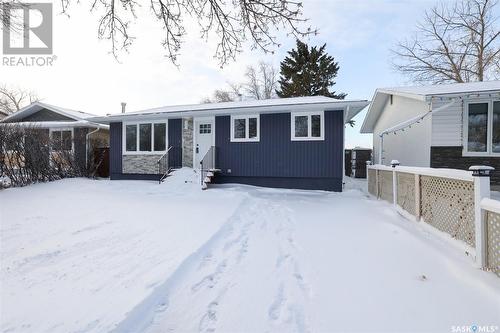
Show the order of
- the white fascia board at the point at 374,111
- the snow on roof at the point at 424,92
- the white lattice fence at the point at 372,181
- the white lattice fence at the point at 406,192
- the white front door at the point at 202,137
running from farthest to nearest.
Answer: the white fascia board at the point at 374,111, the white front door at the point at 202,137, the white lattice fence at the point at 372,181, the snow on roof at the point at 424,92, the white lattice fence at the point at 406,192

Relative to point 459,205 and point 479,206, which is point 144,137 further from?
point 479,206

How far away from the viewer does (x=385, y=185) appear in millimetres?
7910

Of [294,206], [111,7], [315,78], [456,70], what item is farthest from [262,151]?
[456,70]

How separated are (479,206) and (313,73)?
23.4m

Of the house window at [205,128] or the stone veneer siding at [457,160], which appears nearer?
the stone veneer siding at [457,160]

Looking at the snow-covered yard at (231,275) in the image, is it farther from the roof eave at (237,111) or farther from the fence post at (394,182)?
the roof eave at (237,111)

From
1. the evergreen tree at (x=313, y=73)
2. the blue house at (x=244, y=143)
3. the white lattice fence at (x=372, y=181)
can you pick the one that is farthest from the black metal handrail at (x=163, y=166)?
the evergreen tree at (x=313, y=73)

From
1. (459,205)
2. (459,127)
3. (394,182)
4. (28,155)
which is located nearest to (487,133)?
(459,127)

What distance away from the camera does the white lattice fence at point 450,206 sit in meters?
3.56

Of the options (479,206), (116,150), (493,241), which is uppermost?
(116,150)

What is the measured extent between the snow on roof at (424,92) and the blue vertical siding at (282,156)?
246 centimetres

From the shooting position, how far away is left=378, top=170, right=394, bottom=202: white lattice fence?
7410 mm

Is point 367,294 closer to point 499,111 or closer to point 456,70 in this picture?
point 499,111

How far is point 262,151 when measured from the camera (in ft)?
36.2
